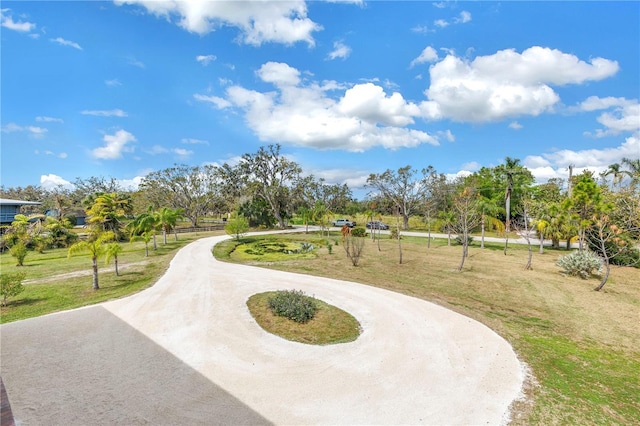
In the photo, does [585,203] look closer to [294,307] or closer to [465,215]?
[465,215]

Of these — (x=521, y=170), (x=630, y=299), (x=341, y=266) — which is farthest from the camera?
(x=521, y=170)

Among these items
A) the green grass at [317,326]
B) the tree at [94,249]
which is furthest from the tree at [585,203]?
the tree at [94,249]

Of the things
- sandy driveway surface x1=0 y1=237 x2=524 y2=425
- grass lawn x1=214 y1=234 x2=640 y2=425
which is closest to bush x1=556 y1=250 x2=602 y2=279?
grass lawn x1=214 y1=234 x2=640 y2=425

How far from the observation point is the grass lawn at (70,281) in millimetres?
11440

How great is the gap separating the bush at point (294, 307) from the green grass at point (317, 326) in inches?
5.6

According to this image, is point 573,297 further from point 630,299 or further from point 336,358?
point 336,358

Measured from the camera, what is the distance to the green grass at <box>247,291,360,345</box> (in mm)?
8727

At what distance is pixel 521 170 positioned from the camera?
1654 inches

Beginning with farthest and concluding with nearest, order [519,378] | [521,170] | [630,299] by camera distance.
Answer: [521,170], [630,299], [519,378]

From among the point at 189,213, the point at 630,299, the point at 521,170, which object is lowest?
the point at 630,299

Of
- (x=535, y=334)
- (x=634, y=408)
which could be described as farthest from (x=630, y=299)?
(x=634, y=408)

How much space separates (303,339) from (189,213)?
143 ft

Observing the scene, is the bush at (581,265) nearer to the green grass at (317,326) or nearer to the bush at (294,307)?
the green grass at (317,326)

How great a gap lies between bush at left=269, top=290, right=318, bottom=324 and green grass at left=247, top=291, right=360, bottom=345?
0.47 feet
